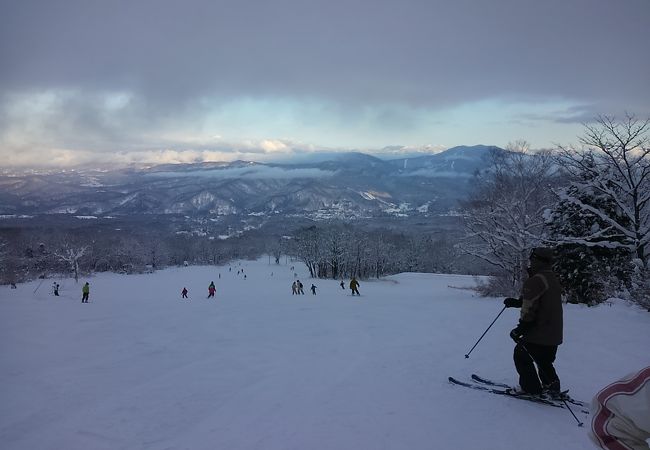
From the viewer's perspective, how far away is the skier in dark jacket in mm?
5215

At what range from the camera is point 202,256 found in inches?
5290

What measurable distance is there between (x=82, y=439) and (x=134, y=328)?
31.4 feet

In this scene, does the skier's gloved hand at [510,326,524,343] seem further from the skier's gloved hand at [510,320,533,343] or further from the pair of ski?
the pair of ski

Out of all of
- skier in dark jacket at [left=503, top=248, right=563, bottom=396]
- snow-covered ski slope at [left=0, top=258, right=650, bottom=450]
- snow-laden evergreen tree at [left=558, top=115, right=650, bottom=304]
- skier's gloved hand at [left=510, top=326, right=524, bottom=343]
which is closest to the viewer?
snow-covered ski slope at [left=0, top=258, right=650, bottom=450]

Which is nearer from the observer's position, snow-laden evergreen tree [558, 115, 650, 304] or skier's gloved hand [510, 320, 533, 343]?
skier's gloved hand [510, 320, 533, 343]

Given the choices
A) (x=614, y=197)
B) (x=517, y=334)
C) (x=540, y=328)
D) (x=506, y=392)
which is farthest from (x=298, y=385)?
(x=614, y=197)

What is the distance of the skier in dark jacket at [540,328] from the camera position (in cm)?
521

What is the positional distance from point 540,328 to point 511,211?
15576 mm

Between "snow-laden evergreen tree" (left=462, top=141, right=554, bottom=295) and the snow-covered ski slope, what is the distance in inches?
272

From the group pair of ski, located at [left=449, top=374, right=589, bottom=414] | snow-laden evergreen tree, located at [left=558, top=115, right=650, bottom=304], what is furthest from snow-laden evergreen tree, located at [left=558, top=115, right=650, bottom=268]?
pair of ski, located at [left=449, top=374, right=589, bottom=414]

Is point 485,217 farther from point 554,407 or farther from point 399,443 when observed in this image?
point 399,443

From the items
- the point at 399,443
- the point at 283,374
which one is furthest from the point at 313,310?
the point at 399,443

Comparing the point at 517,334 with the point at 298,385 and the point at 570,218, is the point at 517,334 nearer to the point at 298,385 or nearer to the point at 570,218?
the point at 298,385

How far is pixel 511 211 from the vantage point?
63.7 ft
